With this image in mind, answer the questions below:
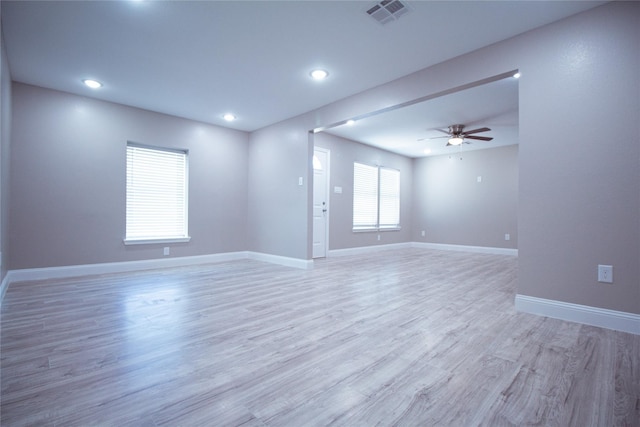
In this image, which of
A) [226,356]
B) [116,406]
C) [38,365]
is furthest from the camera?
[226,356]

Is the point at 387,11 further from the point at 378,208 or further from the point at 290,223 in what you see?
the point at 378,208

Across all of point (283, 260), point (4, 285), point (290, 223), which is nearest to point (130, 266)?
point (4, 285)

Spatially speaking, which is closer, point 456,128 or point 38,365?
point 38,365

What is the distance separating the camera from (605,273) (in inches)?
91.7

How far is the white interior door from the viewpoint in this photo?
19.8 feet

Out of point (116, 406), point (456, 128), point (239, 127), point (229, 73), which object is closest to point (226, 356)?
point (116, 406)

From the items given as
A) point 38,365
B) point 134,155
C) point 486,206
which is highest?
point 134,155

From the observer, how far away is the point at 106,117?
4.38 m

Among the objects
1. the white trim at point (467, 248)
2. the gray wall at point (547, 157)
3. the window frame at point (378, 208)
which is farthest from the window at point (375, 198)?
the gray wall at point (547, 157)

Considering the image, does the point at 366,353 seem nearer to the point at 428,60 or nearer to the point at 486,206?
the point at 428,60

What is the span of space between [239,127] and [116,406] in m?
5.04

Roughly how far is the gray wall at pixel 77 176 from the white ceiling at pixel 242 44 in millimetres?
321

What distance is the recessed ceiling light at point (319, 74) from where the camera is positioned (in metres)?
3.43

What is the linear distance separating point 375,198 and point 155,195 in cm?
475
